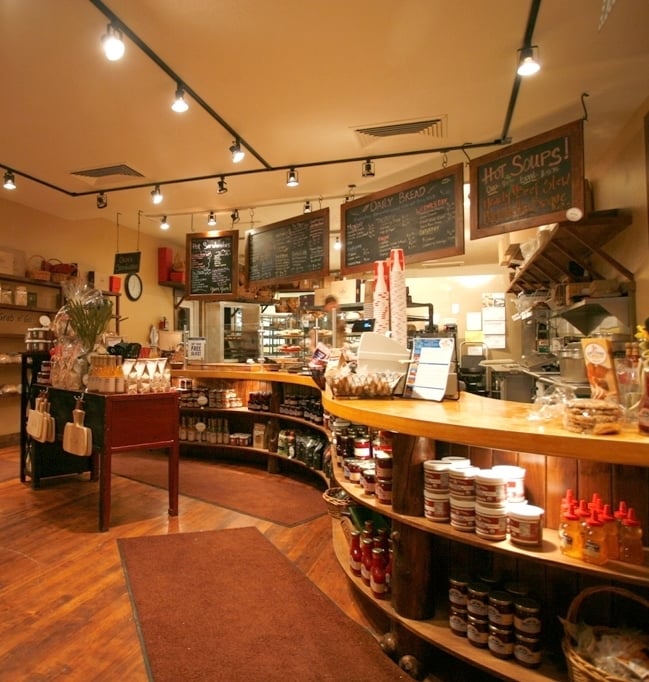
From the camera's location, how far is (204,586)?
254 cm

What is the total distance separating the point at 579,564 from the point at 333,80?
3.14 metres

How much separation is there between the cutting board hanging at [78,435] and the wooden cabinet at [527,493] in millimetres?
2179

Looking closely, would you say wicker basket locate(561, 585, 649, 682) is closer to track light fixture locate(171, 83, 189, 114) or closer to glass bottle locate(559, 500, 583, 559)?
glass bottle locate(559, 500, 583, 559)

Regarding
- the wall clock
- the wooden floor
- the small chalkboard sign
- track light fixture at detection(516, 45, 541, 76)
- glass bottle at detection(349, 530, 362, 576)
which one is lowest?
the wooden floor

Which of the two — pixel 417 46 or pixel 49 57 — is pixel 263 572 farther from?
pixel 49 57

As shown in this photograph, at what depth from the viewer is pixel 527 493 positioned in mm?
1740

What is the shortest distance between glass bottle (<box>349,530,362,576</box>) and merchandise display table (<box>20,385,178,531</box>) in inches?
71.7

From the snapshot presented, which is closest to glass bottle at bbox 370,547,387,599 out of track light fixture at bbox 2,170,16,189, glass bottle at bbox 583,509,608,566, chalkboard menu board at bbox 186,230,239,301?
glass bottle at bbox 583,509,608,566

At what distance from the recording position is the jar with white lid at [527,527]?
152 cm

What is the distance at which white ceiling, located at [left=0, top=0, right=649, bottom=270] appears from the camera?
8.52 ft

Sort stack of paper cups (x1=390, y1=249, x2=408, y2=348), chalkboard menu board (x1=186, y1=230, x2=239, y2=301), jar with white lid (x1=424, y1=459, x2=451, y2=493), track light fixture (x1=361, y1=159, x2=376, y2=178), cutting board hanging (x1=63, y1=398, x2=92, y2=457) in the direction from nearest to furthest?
jar with white lid (x1=424, y1=459, x2=451, y2=493) → stack of paper cups (x1=390, y1=249, x2=408, y2=348) → cutting board hanging (x1=63, y1=398, x2=92, y2=457) → track light fixture (x1=361, y1=159, x2=376, y2=178) → chalkboard menu board (x1=186, y1=230, x2=239, y2=301)

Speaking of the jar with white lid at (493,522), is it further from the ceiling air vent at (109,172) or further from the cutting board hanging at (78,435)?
the ceiling air vent at (109,172)

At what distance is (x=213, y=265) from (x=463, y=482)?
475 cm

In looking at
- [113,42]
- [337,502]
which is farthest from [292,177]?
[337,502]
